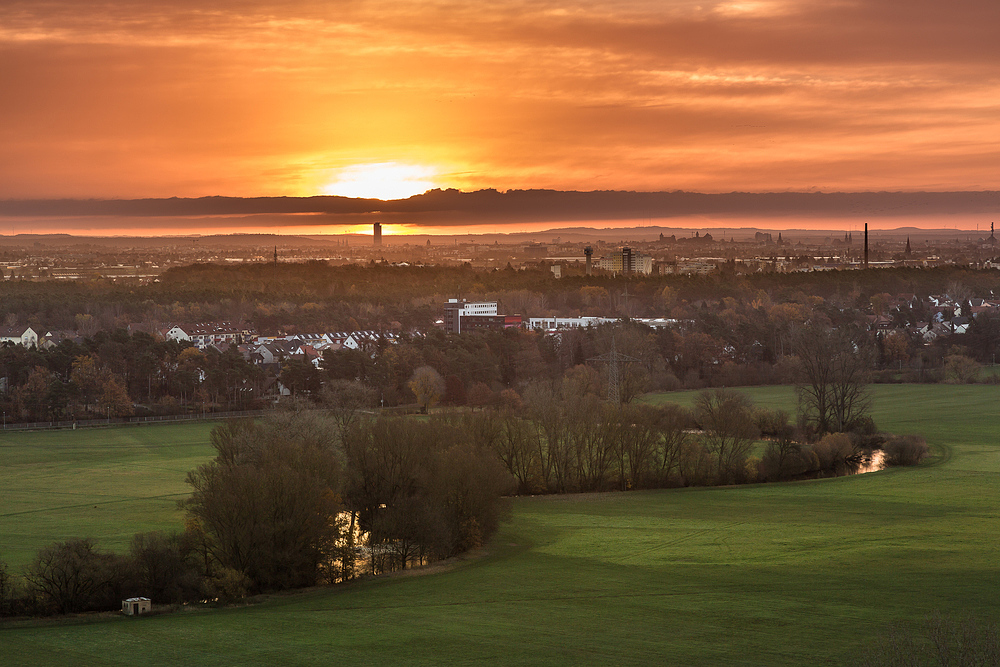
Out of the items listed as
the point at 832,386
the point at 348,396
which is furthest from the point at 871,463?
the point at 348,396

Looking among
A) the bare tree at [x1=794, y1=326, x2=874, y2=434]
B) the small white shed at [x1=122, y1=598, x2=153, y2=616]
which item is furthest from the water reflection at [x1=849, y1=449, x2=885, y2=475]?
the small white shed at [x1=122, y1=598, x2=153, y2=616]

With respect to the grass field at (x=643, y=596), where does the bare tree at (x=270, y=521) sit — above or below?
above

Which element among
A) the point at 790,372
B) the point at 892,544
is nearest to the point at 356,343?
the point at 790,372

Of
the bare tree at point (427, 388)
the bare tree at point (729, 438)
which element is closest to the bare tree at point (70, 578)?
the bare tree at point (729, 438)

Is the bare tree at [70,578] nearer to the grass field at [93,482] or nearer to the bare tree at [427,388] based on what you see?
the grass field at [93,482]

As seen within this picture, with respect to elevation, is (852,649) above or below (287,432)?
below

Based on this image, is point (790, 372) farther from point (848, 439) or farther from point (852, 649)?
point (852, 649)

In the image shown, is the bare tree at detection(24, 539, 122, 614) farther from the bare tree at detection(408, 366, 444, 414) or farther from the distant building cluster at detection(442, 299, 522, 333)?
the distant building cluster at detection(442, 299, 522, 333)
